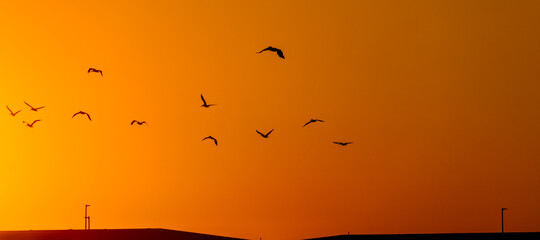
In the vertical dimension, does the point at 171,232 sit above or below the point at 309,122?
below

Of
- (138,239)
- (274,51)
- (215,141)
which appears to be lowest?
(138,239)

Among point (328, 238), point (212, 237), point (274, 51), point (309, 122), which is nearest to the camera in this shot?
point (274, 51)

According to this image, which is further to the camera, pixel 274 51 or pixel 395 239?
pixel 395 239

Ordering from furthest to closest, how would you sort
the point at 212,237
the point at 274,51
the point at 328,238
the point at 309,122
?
the point at 212,237 < the point at 328,238 < the point at 309,122 < the point at 274,51

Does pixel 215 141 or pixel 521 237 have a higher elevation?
pixel 215 141

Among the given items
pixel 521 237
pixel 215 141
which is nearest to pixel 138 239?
pixel 215 141

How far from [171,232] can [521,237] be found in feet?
70.6

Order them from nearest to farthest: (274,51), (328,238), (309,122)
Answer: (274,51), (309,122), (328,238)

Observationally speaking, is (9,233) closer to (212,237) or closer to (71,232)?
(71,232)

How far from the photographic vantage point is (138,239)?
70.2m

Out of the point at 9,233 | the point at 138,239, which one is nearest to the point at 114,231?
the point at 138,239

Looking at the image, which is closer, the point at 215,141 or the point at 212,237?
the point at 215,141

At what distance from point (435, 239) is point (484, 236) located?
2.94m

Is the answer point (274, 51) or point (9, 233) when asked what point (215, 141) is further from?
point (9, 233)
